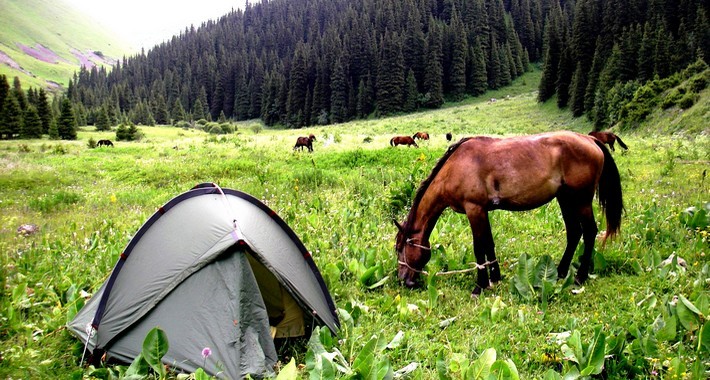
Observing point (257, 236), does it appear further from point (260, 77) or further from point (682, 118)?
point (260, 77)

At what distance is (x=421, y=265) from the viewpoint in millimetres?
5828

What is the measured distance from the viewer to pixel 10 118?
167 feet

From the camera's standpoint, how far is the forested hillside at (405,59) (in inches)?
1882

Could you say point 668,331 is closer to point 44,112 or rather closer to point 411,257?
point 411,257

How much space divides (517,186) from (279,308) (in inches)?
128

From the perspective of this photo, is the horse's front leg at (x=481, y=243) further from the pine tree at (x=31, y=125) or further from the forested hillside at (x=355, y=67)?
the forested hillside at (x=355, y=67)

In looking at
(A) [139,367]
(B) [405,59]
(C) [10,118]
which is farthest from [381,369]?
(B) [405,59]

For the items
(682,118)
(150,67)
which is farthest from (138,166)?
(150,67)

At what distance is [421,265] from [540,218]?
152 inches

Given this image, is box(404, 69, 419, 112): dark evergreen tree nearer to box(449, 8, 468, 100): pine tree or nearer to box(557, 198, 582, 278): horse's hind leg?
box(449, 8, 468, 100): pine tree

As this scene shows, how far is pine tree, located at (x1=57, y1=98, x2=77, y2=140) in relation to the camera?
56594mm

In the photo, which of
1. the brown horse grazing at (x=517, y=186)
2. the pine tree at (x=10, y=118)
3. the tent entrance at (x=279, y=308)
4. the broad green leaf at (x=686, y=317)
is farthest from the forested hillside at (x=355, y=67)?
the broad green leaf at (x=686, y=317)

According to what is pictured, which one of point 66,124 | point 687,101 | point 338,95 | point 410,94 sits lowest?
point 687,101

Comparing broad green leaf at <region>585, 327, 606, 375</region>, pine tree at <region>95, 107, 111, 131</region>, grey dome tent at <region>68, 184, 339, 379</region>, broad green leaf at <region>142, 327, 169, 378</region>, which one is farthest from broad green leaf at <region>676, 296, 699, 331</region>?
pine tree at <region>95, 107, 111, 131</region>
